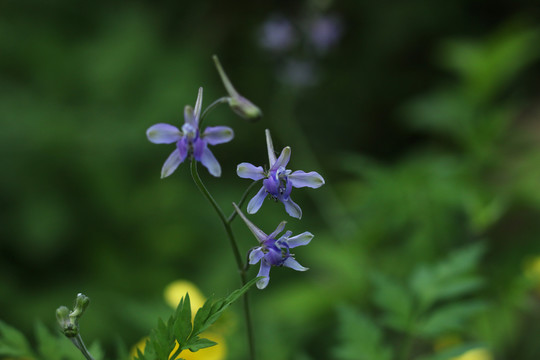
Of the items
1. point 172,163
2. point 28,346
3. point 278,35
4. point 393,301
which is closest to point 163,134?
point 172,163

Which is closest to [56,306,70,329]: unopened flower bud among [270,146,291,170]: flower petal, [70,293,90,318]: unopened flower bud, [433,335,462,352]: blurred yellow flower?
[70,293,90,318]: unopened flower bud

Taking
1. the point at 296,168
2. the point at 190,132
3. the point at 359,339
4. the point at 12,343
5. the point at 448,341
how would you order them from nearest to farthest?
the point at 190,132
the point at 12,343
the point at 359,339
the point at 448,341
the point at 296,168

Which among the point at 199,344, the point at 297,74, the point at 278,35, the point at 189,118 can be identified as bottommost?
the point at 199,344

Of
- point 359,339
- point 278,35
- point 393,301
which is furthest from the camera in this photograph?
point 278,35

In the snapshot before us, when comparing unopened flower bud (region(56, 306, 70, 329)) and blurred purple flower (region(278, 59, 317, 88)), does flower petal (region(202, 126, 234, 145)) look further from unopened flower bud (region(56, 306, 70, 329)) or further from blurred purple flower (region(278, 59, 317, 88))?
blurred purple flower (region(278, 59, 317, 88))

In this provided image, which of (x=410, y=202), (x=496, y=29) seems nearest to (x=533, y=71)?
(x=496, y=29)

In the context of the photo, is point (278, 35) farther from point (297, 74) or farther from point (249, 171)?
point (249, 171)

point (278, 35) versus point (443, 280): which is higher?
point (278, 35)
